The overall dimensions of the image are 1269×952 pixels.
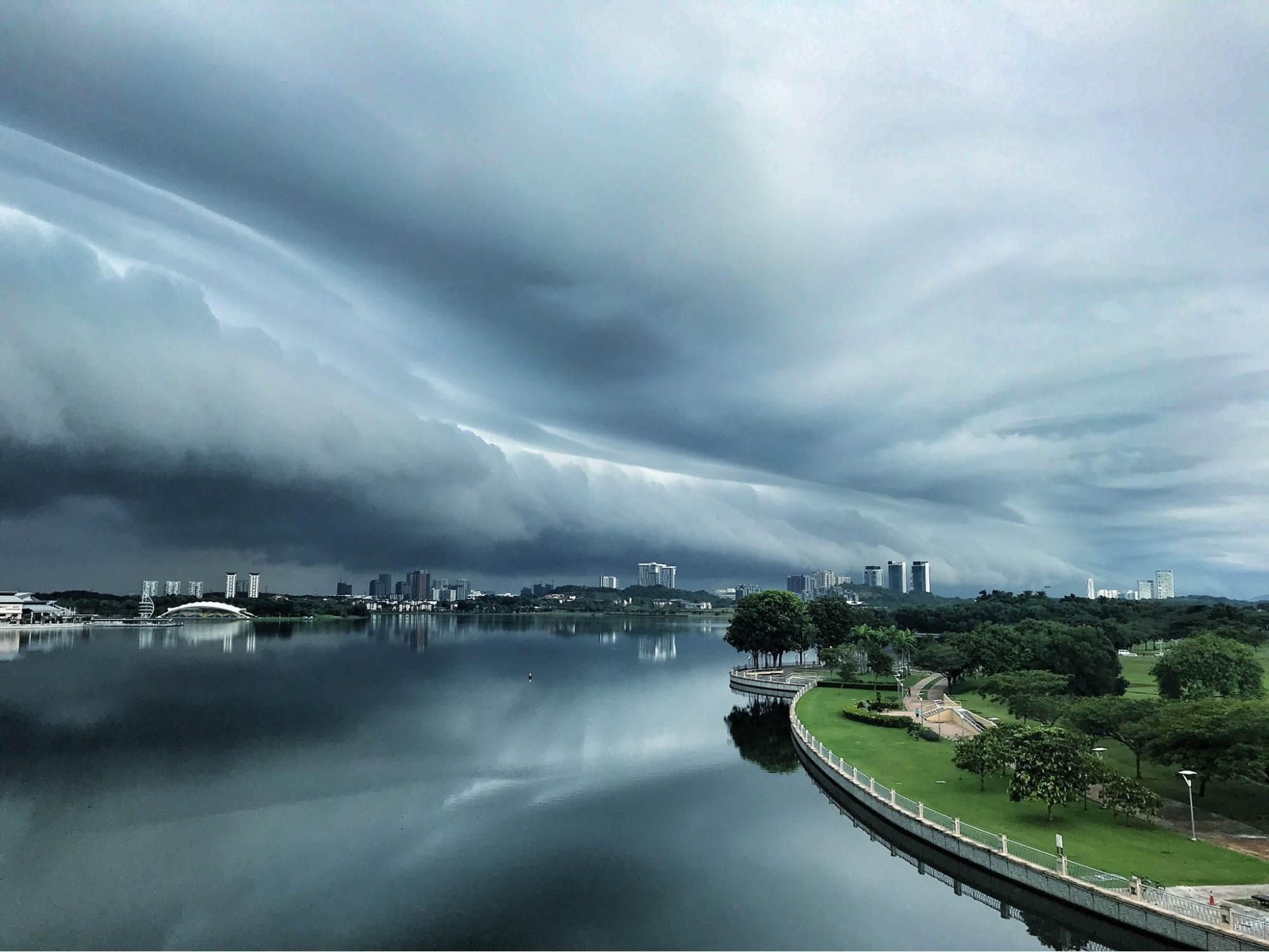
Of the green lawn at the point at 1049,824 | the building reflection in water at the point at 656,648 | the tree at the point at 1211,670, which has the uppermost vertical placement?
the tree at the point at 1211,670

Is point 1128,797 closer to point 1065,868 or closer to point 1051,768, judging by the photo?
point 1051,768

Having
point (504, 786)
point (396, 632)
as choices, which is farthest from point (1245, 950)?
point (396, 632)

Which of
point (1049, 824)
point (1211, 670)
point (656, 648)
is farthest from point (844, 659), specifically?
A: point (656, 648)

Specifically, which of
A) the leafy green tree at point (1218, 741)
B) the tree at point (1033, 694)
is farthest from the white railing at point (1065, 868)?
the tree at point (1033, 694)

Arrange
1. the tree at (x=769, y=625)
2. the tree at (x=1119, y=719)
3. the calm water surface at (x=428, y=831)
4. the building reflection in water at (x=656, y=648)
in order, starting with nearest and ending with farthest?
the calm water surface at (x=428, y=831) < the tree at (x=1119, y=719) < the tree at (x=769, y=625) < the building reflection in water at (x=656, y=648)

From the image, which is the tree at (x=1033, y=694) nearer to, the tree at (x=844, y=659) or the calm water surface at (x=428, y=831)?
the calm water surface at (x=428, y=831)

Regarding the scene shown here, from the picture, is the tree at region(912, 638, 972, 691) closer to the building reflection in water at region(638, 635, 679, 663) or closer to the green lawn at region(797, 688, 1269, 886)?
the green lawn at region(797, 688, 1269, 886)

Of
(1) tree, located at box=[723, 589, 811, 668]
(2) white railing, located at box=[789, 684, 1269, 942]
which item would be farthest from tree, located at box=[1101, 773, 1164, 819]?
(1) tree, located at box=[723, 589, 811, 668]
